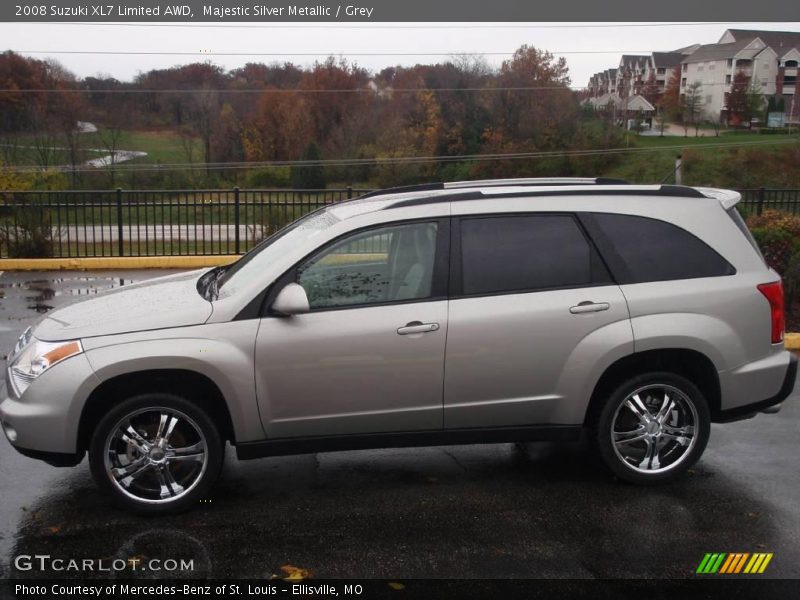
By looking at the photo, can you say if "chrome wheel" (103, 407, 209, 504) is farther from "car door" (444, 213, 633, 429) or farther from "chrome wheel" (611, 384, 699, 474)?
"chrome wheel" (611, 384, 699, 474)

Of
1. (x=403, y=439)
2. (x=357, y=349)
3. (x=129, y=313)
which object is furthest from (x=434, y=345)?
(x=129, y=313)

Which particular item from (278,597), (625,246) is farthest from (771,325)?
(278,597)

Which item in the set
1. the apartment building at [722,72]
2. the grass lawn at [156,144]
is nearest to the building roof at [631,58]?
the apartment building at [722,72]

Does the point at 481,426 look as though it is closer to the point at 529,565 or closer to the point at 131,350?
the point at 529,565

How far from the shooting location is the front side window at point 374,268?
505 cm

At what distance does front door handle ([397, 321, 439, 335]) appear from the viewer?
495 centimetres

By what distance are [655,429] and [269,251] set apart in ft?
9.17

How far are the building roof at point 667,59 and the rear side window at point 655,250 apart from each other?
43.5 m

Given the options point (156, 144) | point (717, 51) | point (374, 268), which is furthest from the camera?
point (717, 51)

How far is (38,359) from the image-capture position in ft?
15.8

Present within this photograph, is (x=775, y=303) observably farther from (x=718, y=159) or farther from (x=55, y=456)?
(x=718, y=159)

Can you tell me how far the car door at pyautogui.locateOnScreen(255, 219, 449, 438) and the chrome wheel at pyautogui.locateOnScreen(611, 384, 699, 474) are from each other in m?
1.20

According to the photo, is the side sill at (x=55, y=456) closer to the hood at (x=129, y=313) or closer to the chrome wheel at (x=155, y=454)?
the chrome wheel at (x=155, y=454)
